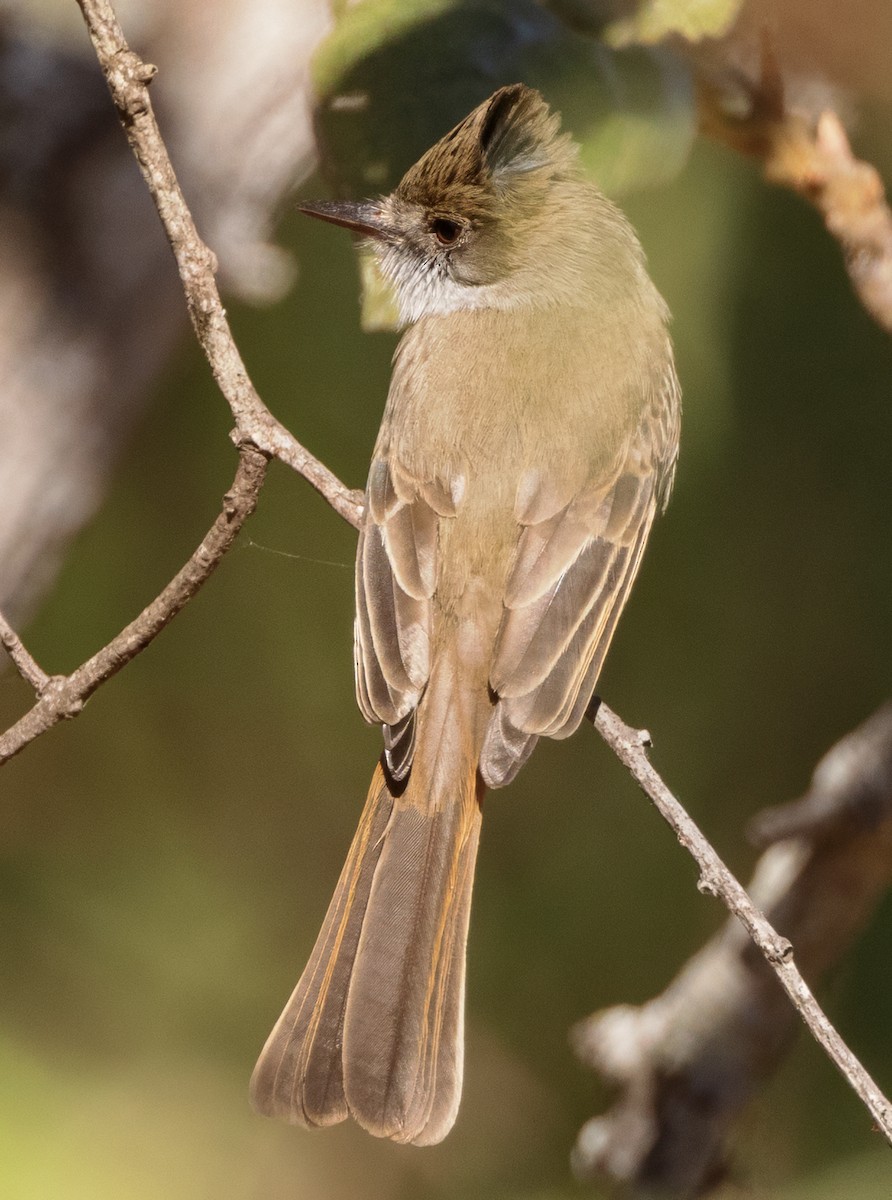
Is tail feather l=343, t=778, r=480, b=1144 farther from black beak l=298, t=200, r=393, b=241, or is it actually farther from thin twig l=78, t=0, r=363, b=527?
black beak l=298, t=200, r=393, b=241

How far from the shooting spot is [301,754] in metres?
1.99

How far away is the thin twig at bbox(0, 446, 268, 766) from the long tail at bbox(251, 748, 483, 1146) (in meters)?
0.36

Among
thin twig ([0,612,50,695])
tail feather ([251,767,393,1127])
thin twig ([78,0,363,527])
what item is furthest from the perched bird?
thin twig ([0,612,50,695])

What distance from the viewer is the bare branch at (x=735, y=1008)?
6.28 ft

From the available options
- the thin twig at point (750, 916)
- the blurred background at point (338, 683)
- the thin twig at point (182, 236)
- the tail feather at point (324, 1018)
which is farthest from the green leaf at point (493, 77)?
the tail feather at point (324, 1018)

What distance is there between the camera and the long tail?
5.06ft

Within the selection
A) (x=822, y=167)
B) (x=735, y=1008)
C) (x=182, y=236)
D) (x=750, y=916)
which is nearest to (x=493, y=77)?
(x=822, y=167)

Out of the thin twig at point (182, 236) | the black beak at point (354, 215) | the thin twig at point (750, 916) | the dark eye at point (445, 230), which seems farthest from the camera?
the dark eye at point (445, 230)

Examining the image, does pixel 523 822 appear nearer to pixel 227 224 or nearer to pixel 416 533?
pixel 416 533

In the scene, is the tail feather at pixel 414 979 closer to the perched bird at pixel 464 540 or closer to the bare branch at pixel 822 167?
the perched bird at pixel 464 540

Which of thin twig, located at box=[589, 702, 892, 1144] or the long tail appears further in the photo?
the long tail

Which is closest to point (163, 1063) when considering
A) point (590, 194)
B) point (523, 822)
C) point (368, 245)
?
point (523, 822)

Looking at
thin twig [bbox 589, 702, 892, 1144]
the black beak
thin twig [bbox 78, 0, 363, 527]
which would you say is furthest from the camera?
the black beak

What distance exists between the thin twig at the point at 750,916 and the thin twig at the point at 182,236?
53cm
